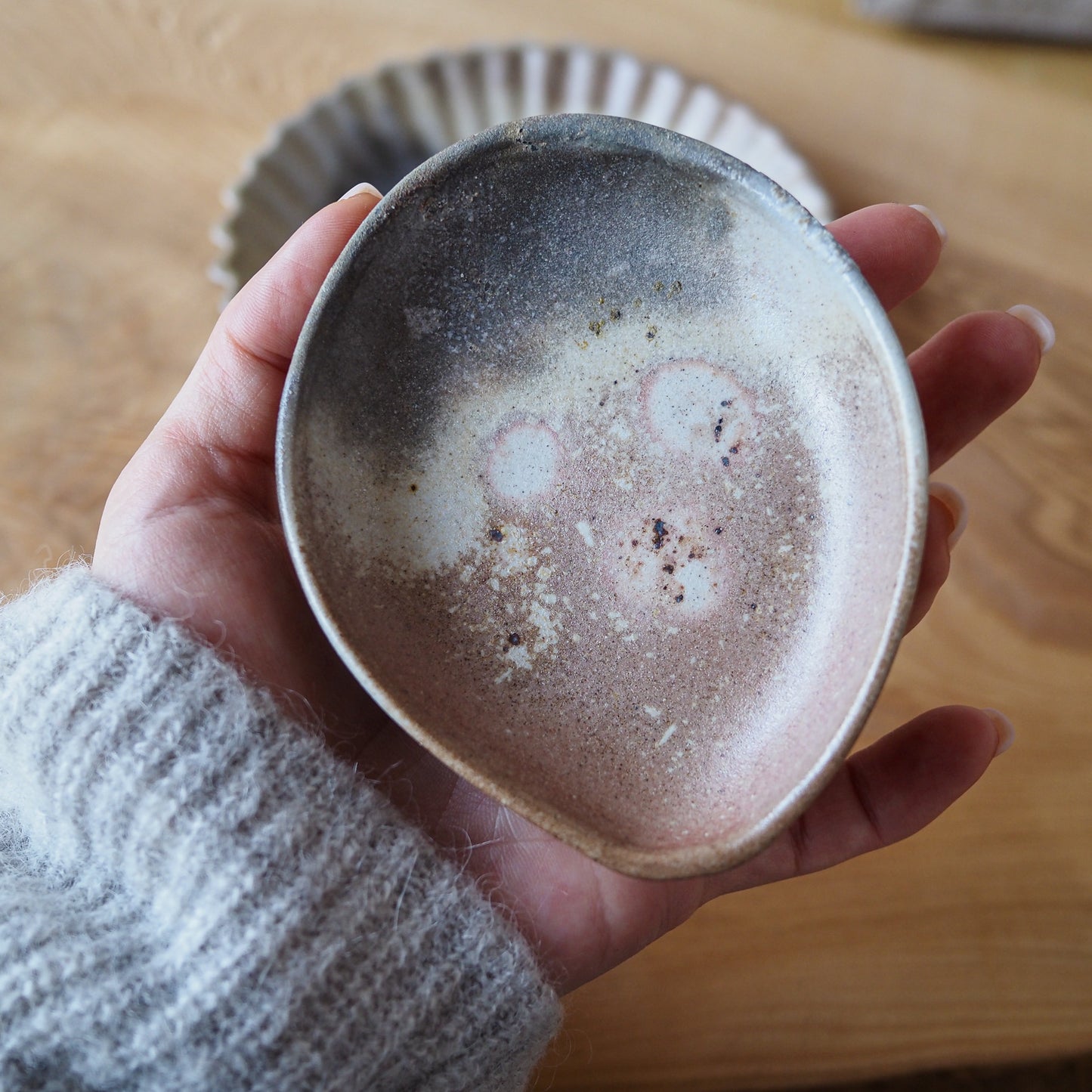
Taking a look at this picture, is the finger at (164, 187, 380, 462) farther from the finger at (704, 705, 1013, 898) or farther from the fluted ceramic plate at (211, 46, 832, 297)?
the finger at (704, 705, 1013, 898)

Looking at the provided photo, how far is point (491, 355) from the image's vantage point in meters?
0.52

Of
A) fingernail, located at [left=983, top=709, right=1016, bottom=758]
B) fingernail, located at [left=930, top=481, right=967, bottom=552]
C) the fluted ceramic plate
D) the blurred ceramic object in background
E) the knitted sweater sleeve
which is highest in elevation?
the blurred ceramic object in background

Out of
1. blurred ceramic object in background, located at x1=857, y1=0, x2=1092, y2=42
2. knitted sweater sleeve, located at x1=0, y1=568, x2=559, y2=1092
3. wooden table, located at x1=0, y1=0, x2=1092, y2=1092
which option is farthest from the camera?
blurred ceramic object in background, located at x1=857, y1=0, x2=1092, y2=42

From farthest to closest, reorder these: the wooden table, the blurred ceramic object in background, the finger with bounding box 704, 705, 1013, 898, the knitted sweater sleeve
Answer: the blurred ceramic object in background
the wooden table
the finger with bounding box 704, 705, 1013, 898
the knitted sweater sleeve

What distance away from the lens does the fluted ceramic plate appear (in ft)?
2.41

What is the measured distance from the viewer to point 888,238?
55cm

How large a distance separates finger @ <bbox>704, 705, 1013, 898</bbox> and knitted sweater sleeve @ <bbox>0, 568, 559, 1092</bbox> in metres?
0.17

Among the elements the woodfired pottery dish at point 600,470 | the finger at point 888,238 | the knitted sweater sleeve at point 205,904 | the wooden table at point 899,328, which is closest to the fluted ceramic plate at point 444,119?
the wooden table at point 899,328

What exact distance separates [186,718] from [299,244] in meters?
0.26

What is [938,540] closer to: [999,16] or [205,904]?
Answer: [205,904]

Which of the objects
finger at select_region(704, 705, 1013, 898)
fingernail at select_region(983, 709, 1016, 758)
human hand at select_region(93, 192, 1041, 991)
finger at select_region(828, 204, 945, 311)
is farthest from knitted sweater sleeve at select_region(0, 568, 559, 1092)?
finger at select_region(828, 204, 945, 311)

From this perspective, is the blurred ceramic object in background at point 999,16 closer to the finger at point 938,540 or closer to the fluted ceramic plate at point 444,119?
the fluted ceramic plate at point 444,119

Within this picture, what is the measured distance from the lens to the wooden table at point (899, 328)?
671 millimetres

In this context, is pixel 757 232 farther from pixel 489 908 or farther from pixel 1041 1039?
pixel 1041 1039
